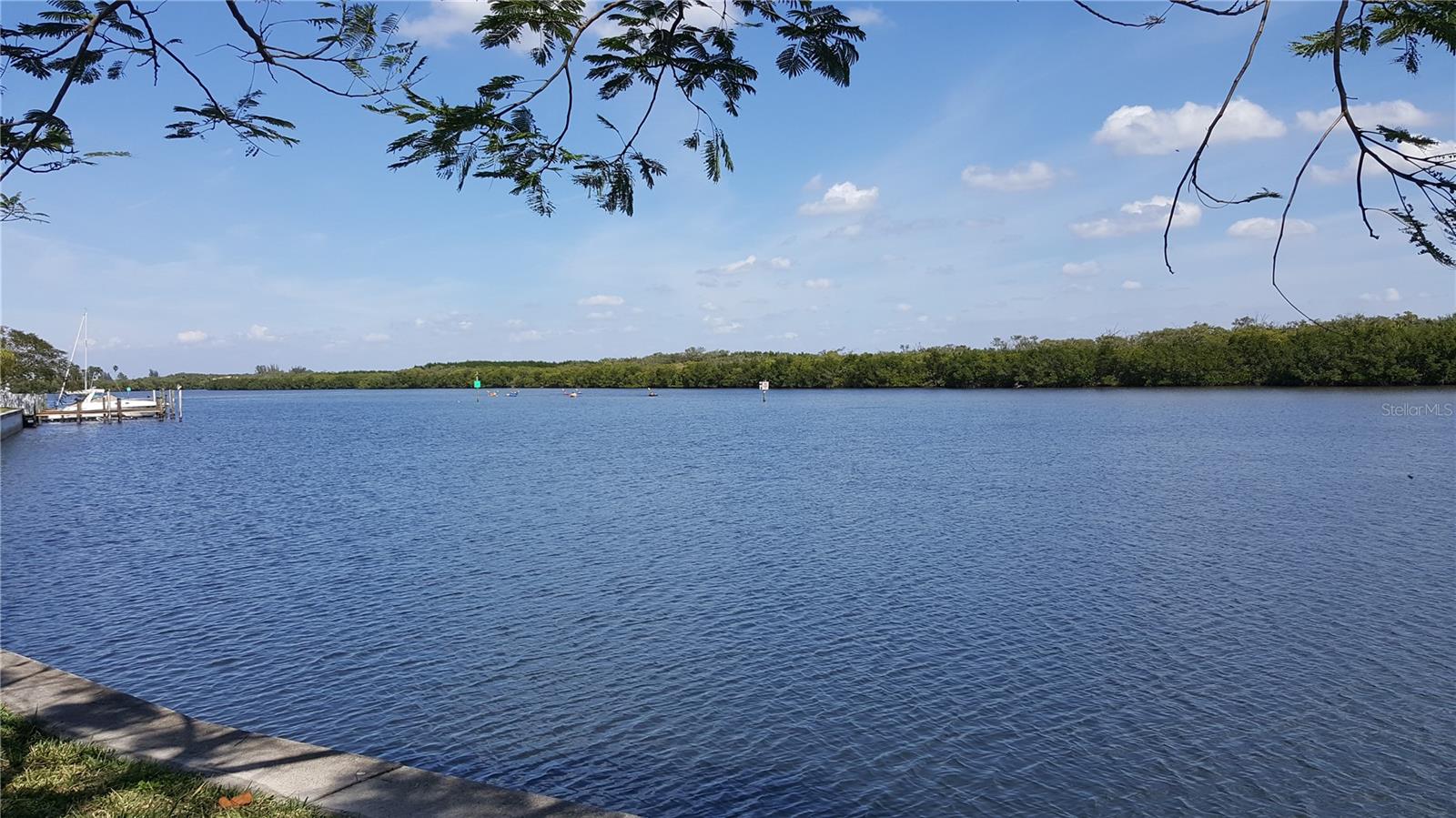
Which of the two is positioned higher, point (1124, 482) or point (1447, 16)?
point (1447, 16)

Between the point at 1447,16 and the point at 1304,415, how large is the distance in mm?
64015

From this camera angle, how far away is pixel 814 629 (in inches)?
544

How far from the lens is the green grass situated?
5.33 m

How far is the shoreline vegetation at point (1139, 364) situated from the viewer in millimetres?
92375

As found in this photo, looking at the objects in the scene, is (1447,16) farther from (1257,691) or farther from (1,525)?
(1,525)

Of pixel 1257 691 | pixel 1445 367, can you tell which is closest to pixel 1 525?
pixel 1257 691

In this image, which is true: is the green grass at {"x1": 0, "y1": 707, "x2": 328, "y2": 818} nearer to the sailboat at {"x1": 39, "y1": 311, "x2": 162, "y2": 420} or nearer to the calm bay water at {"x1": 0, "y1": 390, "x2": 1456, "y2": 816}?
the calm bay water at {"x1": 0, "y1": 390, "x2": 1456, "y2": 816}

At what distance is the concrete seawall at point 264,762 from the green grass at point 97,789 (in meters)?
Answer: 0.16

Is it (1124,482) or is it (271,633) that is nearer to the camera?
(271,633)

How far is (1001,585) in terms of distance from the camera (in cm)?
1631

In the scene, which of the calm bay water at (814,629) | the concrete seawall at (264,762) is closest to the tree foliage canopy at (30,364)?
the calm bay water at (814,629)

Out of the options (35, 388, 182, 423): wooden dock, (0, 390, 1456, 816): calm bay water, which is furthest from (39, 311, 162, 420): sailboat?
(0, 390, 1456, 816): calm bay water

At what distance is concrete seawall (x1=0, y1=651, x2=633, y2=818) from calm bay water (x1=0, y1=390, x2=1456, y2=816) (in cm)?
260

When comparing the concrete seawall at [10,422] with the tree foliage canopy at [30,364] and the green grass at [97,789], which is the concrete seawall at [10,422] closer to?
the tree foliage canopy at [30,364]
